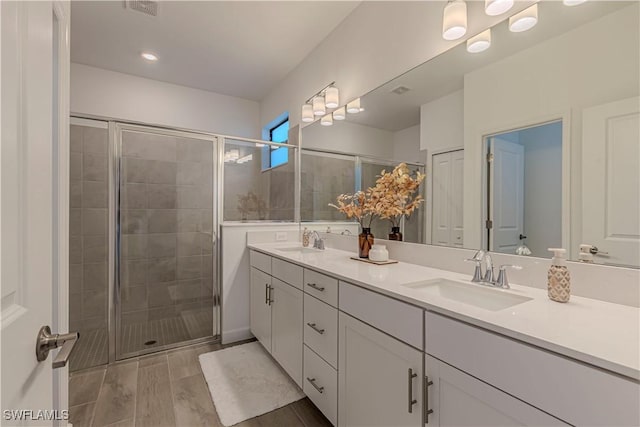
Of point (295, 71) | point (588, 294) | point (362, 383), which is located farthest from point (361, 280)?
point (295, 71)

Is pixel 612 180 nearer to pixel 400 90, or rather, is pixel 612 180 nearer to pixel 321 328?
pixel 400 90

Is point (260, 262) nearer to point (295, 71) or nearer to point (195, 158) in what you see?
point (195, 158)

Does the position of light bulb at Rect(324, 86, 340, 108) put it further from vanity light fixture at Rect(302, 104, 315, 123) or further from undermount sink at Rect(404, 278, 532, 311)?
undermount sink at Rect(404, 278, 532, 311)

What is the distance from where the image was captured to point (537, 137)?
1169 mm

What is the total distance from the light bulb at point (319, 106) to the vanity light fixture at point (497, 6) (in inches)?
55.6

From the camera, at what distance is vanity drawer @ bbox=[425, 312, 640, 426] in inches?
23.2

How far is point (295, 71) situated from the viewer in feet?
9.93

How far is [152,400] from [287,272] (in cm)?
112

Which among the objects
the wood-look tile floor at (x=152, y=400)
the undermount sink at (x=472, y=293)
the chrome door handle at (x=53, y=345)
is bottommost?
the wood-look tile floor at (x=152, y=400)

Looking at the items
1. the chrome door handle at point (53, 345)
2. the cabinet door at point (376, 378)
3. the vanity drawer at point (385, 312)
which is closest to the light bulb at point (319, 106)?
the vanity drawer at point (385, 312)

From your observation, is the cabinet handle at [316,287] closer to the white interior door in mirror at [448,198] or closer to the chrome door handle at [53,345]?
the white interior door in mirror at [448,198]

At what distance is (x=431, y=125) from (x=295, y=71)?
1951 mm

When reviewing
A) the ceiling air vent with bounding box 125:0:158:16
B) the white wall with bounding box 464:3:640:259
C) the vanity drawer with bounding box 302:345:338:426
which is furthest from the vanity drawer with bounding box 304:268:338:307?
the ceiling air vent with bounding box 125:0:158:16

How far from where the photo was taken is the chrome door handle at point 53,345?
1.81 feet
